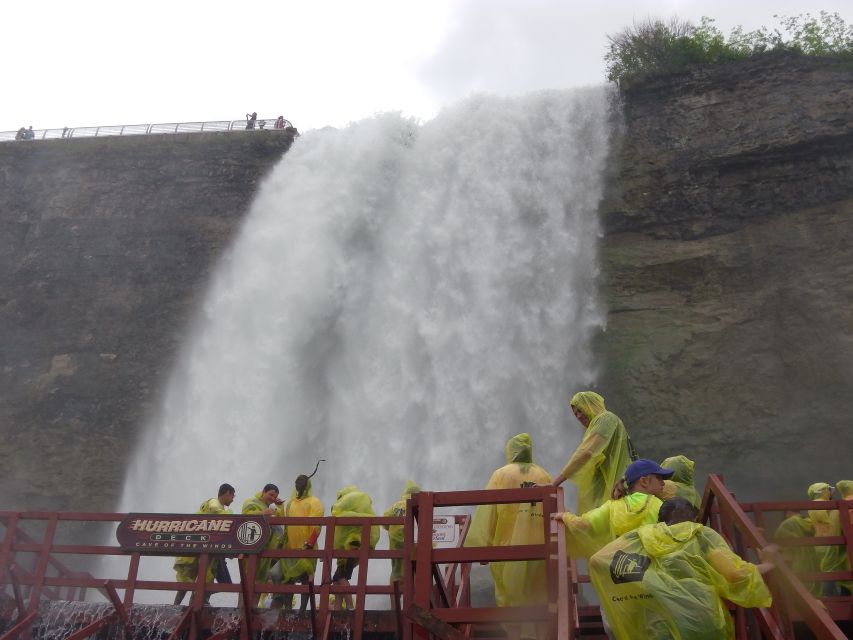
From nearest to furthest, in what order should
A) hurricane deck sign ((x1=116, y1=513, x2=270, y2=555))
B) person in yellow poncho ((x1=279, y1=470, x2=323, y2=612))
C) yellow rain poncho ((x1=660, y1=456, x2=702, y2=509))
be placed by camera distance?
yellow rain poncho ((x1=660, y1=456, x2=702, y2=509)) → hurricane deck sign ((x1=116, y1=513, x2=270, y2=555)) → person in yellow poncho ((x1=279, y1=470, x2=323, y2=612))

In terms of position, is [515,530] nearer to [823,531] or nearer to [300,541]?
[300,541]

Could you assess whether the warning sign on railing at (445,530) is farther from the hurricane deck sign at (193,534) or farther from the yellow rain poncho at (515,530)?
the hurricane deck sign at (193,534)

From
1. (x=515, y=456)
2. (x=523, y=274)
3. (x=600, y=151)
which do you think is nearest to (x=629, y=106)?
(x=600, y=151)

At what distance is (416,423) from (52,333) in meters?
12.1

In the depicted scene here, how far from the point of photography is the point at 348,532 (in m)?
8.37

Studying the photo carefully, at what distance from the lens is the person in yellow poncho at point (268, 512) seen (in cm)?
837

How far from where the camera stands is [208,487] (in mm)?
16812

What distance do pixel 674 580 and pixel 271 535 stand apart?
498 centimetres

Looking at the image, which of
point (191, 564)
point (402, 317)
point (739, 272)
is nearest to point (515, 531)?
point (191, 564)

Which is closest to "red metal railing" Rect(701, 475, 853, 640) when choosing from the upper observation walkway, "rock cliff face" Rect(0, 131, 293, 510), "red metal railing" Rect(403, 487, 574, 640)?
the upper observation walkway

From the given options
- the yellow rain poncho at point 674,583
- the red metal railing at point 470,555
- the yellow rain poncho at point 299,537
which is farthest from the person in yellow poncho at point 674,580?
the yellow rain poncho at point 299,537

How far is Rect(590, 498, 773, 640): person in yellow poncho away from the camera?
3.96 meters

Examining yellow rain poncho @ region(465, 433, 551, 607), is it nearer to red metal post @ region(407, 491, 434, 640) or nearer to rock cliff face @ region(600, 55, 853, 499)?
red metal post @ region(407, 491, 434, 640)

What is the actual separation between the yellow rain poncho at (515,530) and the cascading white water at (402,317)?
9236mm
